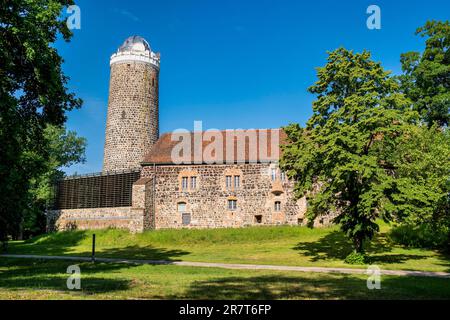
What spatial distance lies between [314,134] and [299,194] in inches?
127

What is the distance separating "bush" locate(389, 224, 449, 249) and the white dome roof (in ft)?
112

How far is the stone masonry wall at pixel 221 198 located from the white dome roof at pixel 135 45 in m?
16.8

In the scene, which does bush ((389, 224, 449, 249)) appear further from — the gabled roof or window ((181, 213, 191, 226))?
window ((181, 213, 191, 226))

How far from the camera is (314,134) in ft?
69.6

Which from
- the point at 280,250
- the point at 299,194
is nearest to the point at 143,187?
the point at 280,250

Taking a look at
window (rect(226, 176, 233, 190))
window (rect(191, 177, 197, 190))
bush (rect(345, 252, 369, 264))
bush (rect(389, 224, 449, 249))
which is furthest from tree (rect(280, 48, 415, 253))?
window (rect(191, 177, 197, 190))

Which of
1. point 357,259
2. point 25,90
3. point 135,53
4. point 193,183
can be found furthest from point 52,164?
point 357,259

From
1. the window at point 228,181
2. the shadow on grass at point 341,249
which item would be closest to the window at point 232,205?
the window at point 228,181

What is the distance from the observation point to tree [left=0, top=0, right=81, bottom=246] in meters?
14.1

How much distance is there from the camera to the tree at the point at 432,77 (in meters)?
31.0

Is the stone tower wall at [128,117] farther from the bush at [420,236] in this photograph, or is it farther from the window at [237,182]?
the bush at [420,236]

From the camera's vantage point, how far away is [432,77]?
31.8m

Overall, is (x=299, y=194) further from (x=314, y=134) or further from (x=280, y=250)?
(x=280, y=250)
